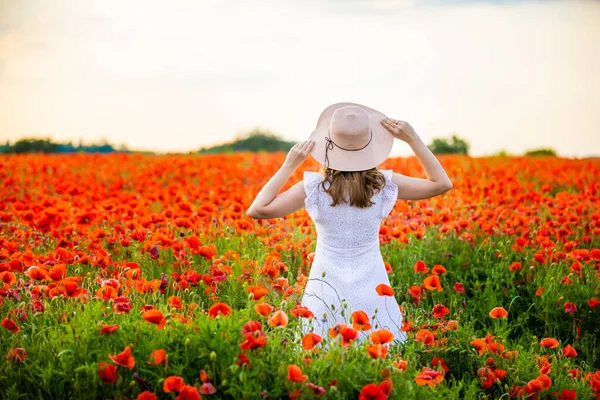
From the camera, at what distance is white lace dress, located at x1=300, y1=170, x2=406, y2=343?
13.1ft

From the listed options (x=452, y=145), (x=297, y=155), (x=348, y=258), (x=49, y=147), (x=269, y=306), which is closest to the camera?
(x=269, y=306)

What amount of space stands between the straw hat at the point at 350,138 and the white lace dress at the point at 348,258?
0.63 feet

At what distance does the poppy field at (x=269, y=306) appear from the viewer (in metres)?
3.04

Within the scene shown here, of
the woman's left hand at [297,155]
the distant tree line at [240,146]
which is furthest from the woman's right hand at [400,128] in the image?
the distant tree line at [240,146]

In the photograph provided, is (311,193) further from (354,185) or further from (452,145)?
(452,145)

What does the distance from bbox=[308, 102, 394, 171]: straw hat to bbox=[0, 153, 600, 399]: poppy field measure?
835 mm

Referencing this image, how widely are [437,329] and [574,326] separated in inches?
65.7

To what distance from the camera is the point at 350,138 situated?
3785 millimetres

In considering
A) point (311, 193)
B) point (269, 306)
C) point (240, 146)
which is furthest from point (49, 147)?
point (269, 306)

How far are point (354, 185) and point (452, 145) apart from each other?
15908 mm

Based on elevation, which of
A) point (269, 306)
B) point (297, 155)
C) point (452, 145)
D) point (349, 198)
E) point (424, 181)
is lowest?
point (269, 306)

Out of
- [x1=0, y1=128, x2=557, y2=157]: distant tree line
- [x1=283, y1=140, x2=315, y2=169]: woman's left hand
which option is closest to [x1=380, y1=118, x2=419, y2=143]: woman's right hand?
[x1=283, y1=140, x2=315, y2=169]: woman's left hand

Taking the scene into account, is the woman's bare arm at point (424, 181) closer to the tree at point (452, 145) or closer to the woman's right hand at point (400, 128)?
the woman's right hand at point (400, 128)

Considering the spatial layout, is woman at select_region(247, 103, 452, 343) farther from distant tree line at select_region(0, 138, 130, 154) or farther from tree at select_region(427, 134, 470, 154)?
tree at select_region(427, 134, 470, 154)
